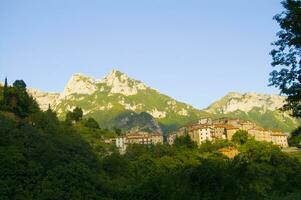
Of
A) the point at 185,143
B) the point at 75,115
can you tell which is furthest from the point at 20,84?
the point at 185,143

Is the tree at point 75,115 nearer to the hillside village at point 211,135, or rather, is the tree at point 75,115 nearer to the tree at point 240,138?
the hillside village at point 211,135

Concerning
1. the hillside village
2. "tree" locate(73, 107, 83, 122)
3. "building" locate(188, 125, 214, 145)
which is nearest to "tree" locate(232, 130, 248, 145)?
the hillside village

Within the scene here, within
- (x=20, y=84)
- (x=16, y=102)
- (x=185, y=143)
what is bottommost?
(x=185, y=143)

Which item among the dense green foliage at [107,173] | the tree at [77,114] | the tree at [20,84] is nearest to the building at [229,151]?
the dense green foliage at [107,173]

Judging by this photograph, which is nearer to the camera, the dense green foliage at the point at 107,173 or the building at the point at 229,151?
the dense green foliage at the point at 107,173

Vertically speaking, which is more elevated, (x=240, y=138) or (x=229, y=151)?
(x=240, y=138)

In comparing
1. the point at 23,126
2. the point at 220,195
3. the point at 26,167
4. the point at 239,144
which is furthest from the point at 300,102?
the point at 239,144

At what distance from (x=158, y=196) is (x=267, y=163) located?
3564 centimetres

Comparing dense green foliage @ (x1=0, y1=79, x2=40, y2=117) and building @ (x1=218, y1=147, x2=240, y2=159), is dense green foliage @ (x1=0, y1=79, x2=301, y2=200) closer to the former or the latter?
dense green foliage @ (x1=0, y1=79, x2=40, y2=117)

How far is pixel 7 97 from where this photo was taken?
8988 centimetres

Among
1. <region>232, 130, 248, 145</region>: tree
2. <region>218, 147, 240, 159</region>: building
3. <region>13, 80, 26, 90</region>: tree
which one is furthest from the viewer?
<region>232, 130, 248, 145</region>: tree

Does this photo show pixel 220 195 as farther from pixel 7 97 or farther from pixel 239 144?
pixel 239 144

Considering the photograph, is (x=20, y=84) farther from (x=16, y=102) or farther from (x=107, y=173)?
(x=107, y=173)

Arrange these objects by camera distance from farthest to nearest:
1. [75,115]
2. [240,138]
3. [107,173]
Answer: [240,138] → [75,115] → [107,173]
